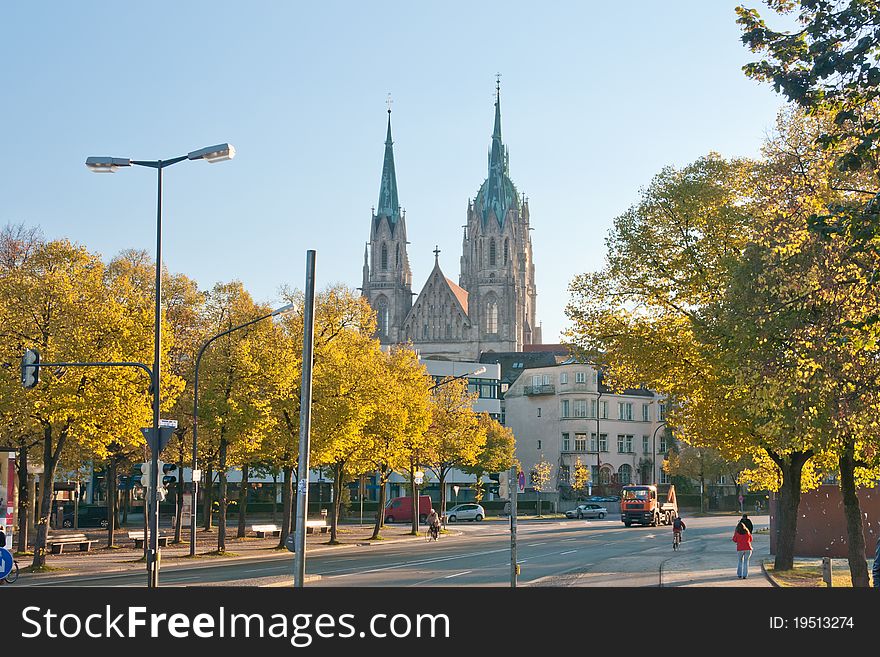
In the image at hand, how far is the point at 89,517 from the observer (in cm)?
6366

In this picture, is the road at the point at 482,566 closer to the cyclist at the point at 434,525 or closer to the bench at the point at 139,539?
the cyclist at the point at 434,525

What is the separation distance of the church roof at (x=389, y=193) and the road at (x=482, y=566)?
12093cm

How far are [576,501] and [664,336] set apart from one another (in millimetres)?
68761

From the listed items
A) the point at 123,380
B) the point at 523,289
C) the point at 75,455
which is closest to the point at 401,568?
the point at 123,380

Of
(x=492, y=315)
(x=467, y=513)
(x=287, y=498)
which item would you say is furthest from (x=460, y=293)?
(x=287, y=498)

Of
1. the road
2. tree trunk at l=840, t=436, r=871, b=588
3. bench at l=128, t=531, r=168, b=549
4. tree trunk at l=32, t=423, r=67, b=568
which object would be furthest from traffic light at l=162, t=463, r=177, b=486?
tree trunk at l=840, t=436, r=871, b=588

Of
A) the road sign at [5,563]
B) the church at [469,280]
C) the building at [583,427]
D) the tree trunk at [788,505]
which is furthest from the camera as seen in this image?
the church at [469,280]

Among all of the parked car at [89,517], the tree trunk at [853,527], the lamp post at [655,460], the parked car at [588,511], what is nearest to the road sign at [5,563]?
the tree trunk at [853,527]

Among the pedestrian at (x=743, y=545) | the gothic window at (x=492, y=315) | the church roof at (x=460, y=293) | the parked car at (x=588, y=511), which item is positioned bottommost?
the parked car at (x=588, y=511)

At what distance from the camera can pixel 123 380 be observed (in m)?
33.2

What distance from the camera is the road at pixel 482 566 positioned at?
28109mm

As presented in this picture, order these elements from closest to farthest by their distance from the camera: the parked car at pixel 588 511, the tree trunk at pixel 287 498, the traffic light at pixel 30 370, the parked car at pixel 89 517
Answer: the traffic light at pixel 30 370, the tree trunk at pixel 287 498, the parked car at pixel 89 517, the parked car at pixel 588 511

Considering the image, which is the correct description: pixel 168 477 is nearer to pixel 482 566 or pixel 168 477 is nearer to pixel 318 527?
pixel 318 527

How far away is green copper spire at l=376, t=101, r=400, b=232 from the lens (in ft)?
562
